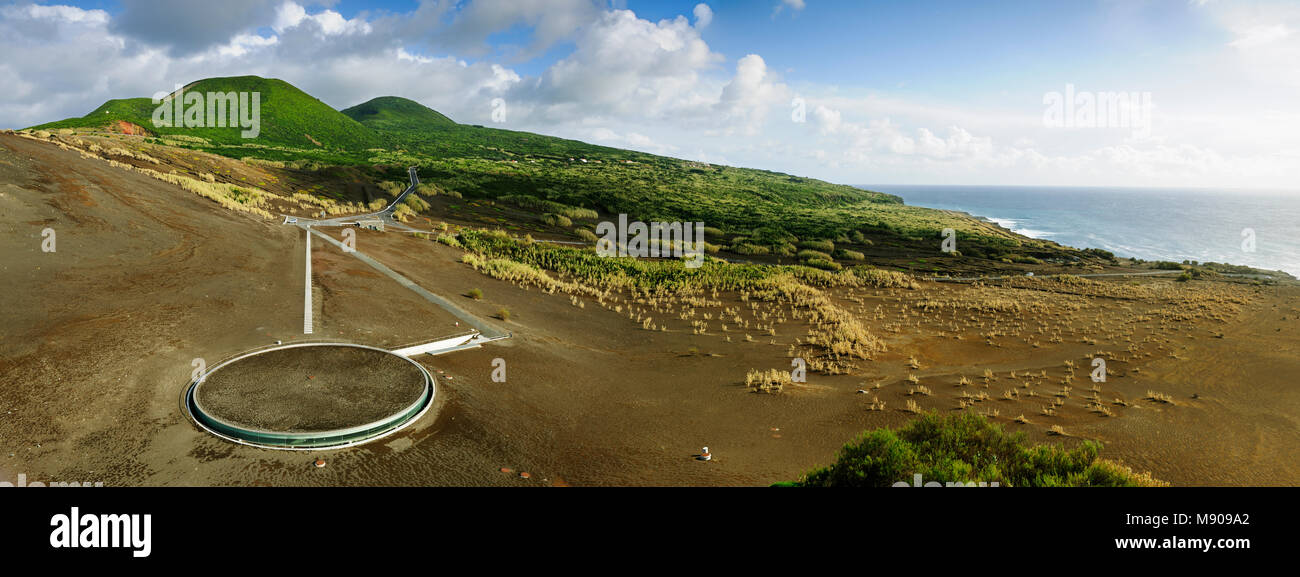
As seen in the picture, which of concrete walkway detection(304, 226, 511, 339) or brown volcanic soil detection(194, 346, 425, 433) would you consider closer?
brown volcanic soil detection(194, 346, 425, 433)

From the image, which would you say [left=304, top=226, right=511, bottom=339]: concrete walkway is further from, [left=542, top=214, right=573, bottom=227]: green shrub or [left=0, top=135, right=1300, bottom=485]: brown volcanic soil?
[left=542, top=214, right=573, bottom=227]: green shrub

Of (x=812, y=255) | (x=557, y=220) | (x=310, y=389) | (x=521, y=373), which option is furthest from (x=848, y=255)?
(x=310, y=389)

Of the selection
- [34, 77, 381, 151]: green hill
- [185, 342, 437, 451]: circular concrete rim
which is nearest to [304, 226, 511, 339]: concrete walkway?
[185, 342, 437, 451]: circular concrete rim

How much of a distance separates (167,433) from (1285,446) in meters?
23.6

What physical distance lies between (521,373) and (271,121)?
165 m

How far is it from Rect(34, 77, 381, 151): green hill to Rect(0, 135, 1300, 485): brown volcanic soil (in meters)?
113

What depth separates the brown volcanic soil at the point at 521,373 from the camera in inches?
344

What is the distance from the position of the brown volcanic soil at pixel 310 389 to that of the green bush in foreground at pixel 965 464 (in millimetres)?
8420

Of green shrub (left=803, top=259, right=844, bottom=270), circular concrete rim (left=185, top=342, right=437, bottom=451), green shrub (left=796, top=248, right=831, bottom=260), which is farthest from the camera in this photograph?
green shrub (left=796, top=248, right=831, bottom=260)

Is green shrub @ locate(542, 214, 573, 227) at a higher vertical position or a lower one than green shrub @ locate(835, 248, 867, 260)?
higher

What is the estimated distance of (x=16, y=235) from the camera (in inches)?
655

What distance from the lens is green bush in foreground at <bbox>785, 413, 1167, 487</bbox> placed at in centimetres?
695
